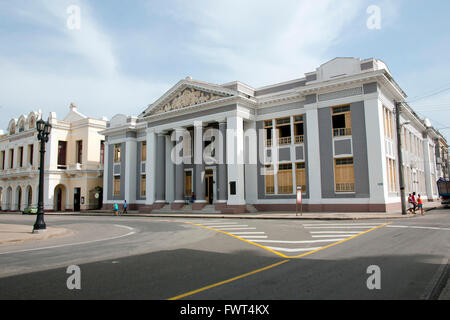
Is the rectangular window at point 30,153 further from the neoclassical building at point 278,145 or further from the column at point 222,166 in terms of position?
the column at point 222,166

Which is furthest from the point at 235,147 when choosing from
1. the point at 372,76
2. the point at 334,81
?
the point at 372,76

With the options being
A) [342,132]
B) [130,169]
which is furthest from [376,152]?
[130,169]

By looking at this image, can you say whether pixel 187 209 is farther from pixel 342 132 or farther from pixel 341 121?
pixel 341 121

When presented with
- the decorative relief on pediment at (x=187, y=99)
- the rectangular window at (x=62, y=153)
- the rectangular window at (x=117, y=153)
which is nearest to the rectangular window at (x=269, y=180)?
the decorative relief on pediment at (x=187, y=99)

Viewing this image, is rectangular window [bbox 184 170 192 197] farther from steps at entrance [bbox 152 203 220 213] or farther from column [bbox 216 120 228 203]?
column [bbox 216 120 228 203]

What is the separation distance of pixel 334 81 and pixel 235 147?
9.51 metres

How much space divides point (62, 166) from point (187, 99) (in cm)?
2403

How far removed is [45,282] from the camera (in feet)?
21.5

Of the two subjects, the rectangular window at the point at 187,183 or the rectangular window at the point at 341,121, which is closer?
the rectangular window at the point at 341,121

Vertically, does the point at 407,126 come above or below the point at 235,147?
above

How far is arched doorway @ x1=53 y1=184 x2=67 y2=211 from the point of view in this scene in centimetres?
4765

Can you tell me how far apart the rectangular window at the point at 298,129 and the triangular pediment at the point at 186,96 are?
5.96 metres

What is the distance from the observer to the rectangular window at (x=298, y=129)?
2928 cm
